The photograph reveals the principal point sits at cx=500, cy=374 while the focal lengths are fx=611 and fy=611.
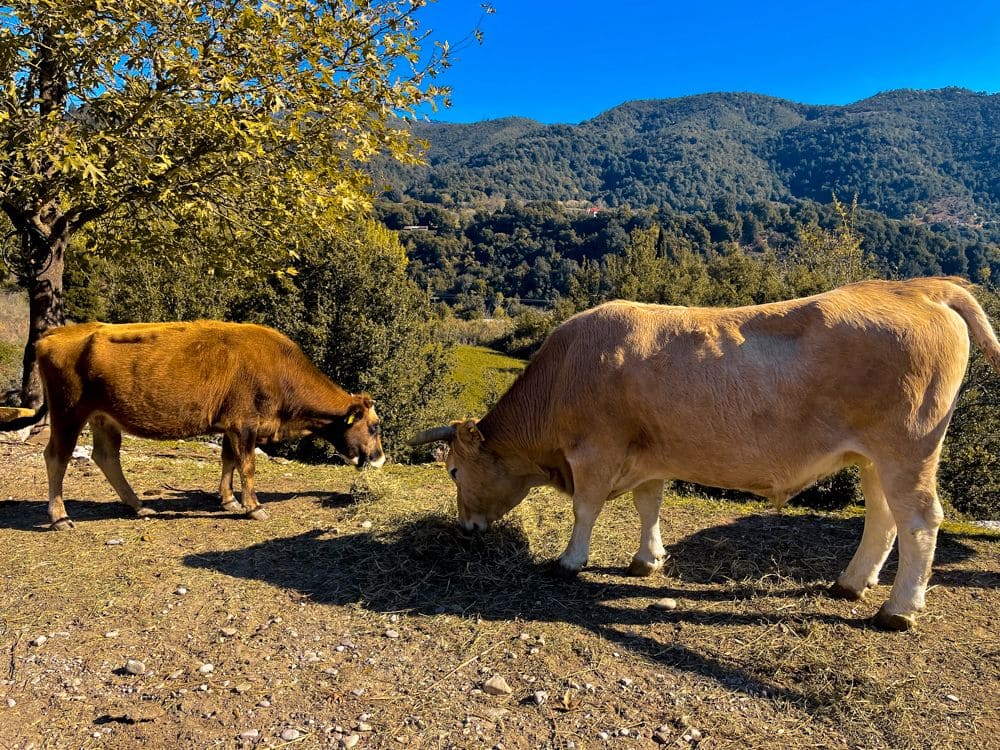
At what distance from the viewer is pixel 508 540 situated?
6129 millimetres

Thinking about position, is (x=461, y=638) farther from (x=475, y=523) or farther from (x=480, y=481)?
(x=480, y=481)

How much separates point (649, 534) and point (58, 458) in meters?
5.99

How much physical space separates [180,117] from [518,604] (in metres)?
7.00

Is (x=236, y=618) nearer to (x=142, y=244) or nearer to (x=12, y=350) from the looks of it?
(x=142, y=244)

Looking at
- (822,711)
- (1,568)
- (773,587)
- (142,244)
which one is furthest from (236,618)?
(142,244)

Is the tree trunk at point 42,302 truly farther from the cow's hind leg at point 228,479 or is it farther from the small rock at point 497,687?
the small rock at point 497,687

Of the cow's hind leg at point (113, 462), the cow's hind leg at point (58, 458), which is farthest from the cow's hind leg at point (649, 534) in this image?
the cow's hind leg at point (58, 458)

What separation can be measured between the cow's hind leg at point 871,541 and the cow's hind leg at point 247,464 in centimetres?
592

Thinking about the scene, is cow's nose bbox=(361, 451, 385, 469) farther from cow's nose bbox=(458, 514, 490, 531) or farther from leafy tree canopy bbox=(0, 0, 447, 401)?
leafy tree canopy bbox=(0, 0, 447, 401)

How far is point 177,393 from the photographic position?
630 centimetres

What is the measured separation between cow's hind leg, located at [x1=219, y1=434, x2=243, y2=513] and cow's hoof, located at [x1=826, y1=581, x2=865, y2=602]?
6.18m

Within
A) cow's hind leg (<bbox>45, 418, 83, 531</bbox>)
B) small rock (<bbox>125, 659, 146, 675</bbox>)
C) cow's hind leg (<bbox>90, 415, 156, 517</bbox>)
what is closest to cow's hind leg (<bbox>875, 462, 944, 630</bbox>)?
small rock (<bbox>125, 659, 146, 675</bbox>)

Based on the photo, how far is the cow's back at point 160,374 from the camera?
20.0ft

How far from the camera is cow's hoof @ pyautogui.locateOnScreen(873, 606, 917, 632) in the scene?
4.59m
